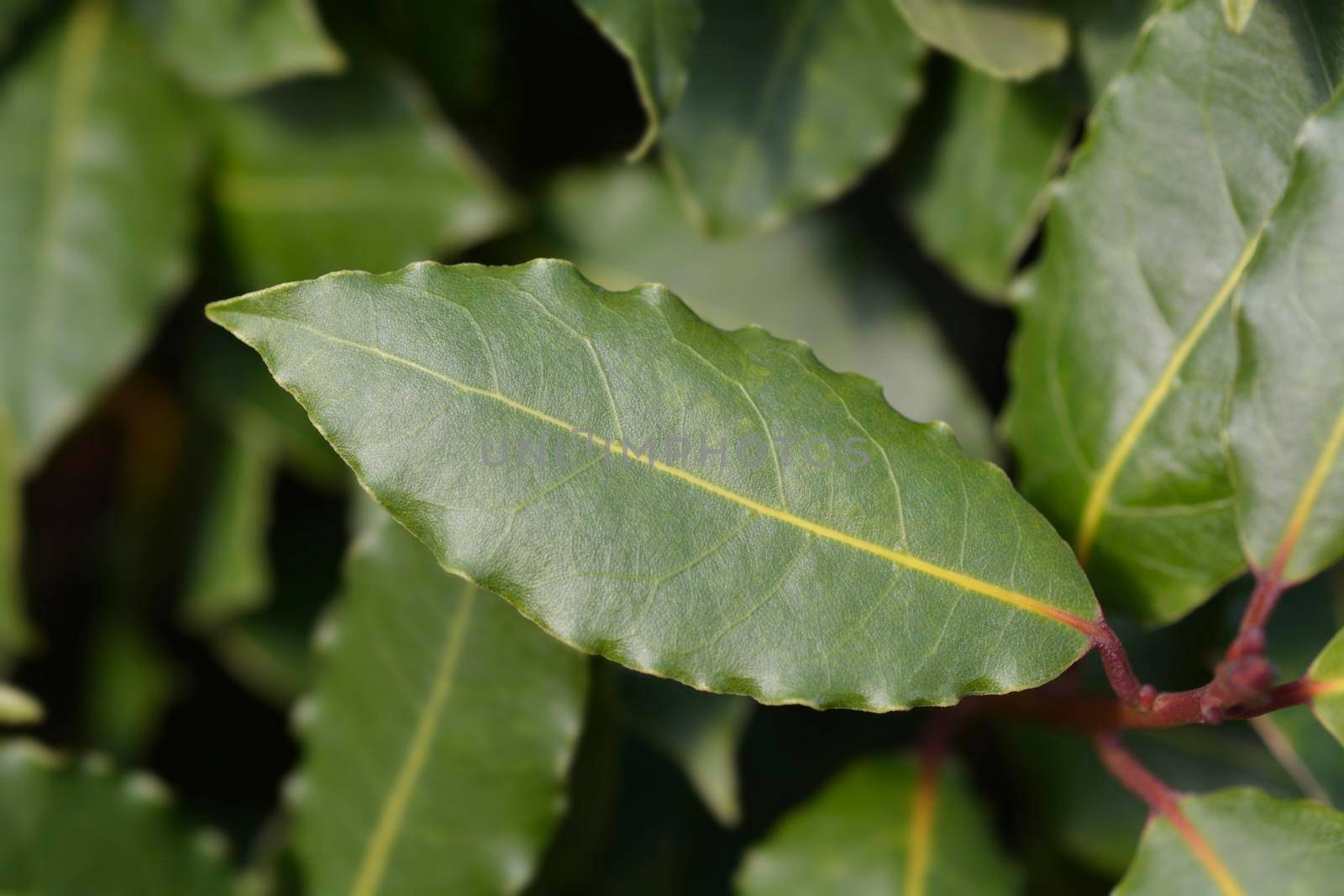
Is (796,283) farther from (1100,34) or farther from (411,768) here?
(411,768)

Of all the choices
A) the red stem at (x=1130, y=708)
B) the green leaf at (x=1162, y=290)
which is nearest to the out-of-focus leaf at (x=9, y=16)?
the green leaf at (x=1162, y=290)

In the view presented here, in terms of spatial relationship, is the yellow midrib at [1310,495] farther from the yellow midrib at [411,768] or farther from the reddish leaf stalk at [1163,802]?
the yellow midrib at [411,768]

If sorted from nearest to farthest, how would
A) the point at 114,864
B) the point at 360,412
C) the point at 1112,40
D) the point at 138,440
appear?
the point at 360,412
the point at 1112,40
the point at 114,864
the point at 138,440

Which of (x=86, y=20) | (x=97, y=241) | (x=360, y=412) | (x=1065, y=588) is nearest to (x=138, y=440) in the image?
(x=97, y=241)

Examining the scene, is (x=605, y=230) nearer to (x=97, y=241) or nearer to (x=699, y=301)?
(x=699, y=301)

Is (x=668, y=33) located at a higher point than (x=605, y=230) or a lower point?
higher
